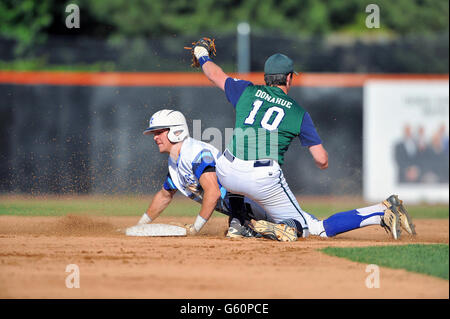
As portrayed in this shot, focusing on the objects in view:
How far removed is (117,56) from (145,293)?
9882 mm

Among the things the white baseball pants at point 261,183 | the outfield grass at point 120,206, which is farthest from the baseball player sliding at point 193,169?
the outfield grass at point 120,206

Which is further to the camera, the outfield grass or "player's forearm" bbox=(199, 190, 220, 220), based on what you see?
the outfield grass

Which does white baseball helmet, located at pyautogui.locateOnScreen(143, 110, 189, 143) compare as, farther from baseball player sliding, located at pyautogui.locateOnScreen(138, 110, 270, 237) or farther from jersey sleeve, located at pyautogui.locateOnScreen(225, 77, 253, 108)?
jersey sleeve, located at pyautogui.locateOnScreen(225, 77, 253, 108)

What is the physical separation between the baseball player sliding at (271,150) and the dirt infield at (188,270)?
253 mm

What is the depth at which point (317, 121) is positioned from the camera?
1332cm

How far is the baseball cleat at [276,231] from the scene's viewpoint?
6484mm

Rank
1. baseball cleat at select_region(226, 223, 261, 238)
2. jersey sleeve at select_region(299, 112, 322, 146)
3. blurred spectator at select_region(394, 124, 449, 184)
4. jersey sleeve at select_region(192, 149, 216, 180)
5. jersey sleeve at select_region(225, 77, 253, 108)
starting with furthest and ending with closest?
blurred spectator at select_region(394, 124, 449, 184), baseball cleat at select_region(226, 223, 261, 238), jersey sleeve at select_region(192, 149, 216, 180), jersey sleeve at select_region(225, 77, 253, 108), jersey sleeve at select_region(299, 112, 322, 146)

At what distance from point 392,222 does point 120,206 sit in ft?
20.7

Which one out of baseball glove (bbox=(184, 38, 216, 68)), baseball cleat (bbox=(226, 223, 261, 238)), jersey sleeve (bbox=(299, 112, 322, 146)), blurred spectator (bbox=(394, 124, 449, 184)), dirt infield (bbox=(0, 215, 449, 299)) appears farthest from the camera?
blurred spectator (bbox=(394, 124, 449, 184))

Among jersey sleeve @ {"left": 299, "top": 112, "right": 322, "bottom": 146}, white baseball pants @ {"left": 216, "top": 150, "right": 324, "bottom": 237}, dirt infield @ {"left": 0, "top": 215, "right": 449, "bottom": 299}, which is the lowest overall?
dirt infield @ {"left": 0, "top": 215, "right": 449, "bottom": 299}

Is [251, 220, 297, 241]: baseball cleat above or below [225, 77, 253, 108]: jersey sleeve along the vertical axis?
below

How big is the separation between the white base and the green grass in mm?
1567

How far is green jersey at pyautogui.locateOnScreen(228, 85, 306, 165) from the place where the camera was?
6246mm

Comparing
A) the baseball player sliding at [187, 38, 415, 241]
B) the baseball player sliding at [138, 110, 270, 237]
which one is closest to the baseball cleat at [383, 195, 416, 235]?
the baseball player sliding at [187, 38, 415, 241]
